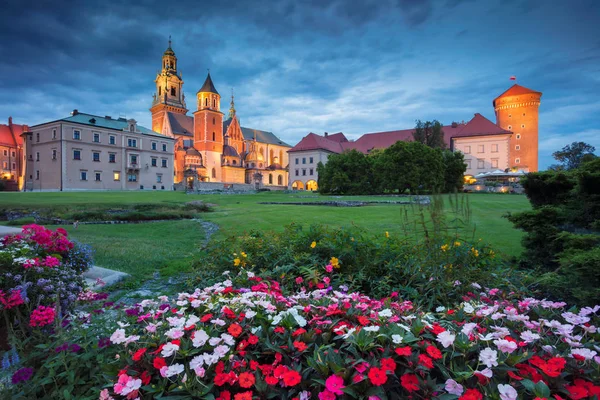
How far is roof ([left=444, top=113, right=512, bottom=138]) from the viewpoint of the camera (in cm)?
6114

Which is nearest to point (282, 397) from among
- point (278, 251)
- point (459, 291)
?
point (459, 291)

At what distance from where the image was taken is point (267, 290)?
284 cm

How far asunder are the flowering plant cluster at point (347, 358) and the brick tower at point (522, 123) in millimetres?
73561

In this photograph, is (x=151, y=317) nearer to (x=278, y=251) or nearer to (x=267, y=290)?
(x=267, y=290)

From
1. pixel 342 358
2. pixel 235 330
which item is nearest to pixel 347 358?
pixel 342 358

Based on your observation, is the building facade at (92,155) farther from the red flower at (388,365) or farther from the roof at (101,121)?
the red flower at (388,365)

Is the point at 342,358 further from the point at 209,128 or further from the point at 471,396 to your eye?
the point at 209,128

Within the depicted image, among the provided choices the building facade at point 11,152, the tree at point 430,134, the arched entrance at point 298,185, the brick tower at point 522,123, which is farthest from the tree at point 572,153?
the building facade at point 11,152

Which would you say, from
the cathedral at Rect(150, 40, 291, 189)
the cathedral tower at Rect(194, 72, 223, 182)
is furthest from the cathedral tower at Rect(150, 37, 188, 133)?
the cathedral tower at Rect(194, 72, 223, 182)

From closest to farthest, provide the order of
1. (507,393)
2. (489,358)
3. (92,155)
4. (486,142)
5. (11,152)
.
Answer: (507,393) → (489,358) → (92,155) → (486,142) → (11,152)

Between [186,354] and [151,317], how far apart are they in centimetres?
77

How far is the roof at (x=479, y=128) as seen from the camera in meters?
61.1

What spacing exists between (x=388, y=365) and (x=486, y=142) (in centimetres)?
7033

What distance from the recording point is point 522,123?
64.9 metres
